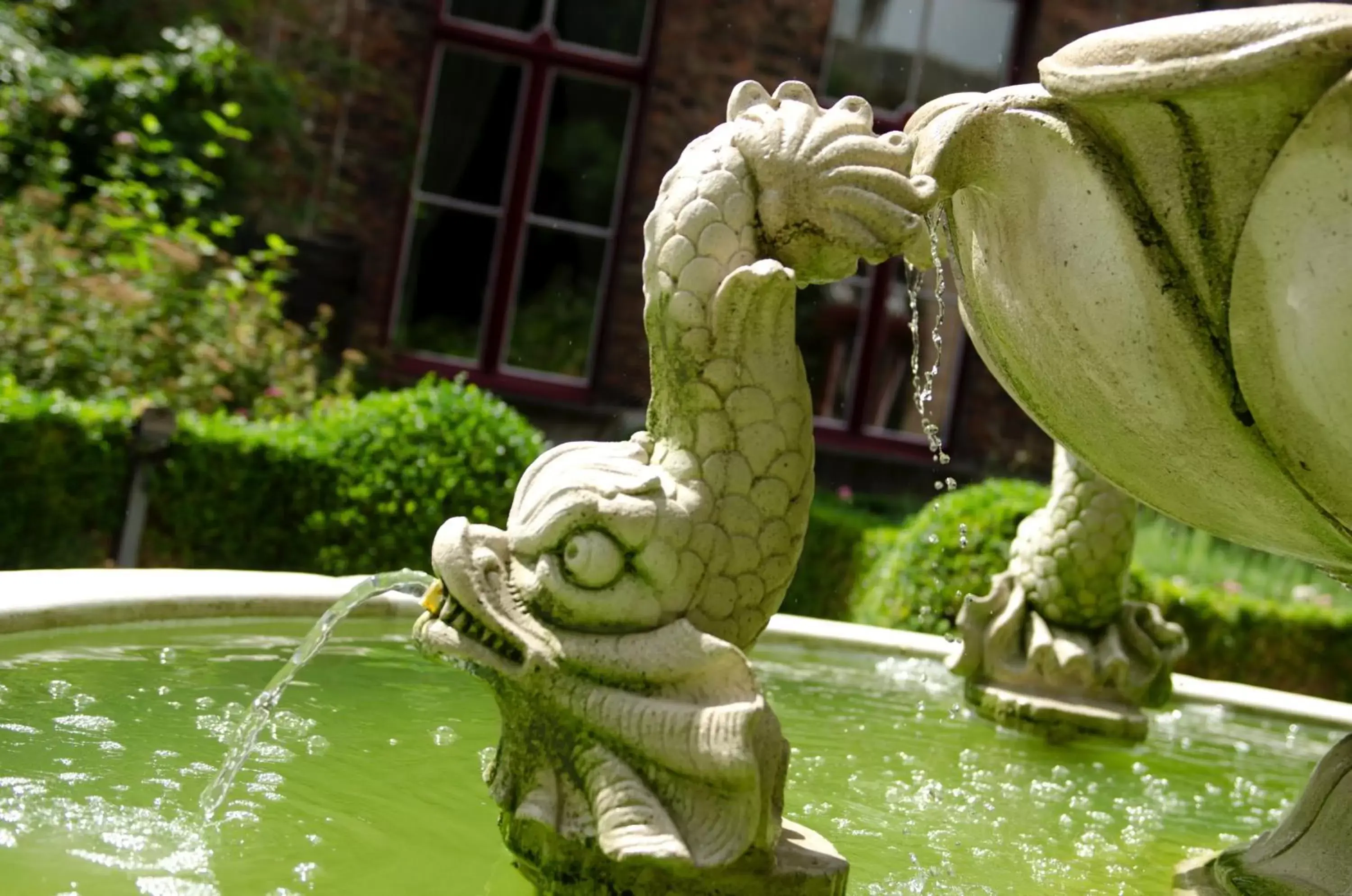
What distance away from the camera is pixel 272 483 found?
5.73 meters

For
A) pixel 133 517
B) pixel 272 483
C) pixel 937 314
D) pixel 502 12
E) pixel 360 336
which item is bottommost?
pixel 133 517

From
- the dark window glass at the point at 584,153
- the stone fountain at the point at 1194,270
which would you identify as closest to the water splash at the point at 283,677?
the stone fountain at the point at 1194,270

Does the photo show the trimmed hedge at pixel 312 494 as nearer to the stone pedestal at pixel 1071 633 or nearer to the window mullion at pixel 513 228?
the stone pedestal at pixel 1071 633

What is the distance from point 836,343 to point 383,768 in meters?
8.56

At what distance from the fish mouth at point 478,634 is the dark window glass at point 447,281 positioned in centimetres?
846

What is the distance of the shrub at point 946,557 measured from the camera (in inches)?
230

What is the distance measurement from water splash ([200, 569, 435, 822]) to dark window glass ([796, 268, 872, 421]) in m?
8.15

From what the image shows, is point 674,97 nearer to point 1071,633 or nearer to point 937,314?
point 1071,633

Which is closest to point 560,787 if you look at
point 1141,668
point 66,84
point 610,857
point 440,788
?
point 610,857

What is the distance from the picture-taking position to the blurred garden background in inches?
222

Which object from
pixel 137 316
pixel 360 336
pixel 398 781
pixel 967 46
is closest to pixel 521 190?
pixel 360 336

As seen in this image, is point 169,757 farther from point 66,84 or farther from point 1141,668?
point 66,84

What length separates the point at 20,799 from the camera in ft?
7.42

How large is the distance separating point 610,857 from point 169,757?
42.1 inches
